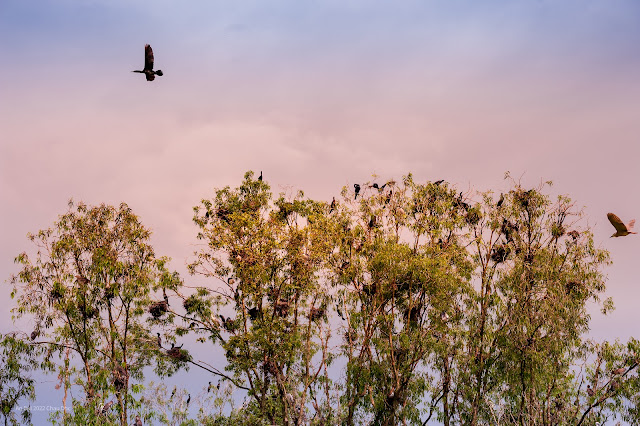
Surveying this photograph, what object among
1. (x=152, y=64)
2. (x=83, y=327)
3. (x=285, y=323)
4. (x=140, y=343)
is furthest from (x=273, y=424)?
(x=152, y=64)

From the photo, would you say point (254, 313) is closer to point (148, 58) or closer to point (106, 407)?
point (106, 407)

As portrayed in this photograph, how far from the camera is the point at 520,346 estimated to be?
67.8 feet

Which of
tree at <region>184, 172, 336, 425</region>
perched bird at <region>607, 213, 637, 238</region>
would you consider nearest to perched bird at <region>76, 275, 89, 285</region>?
tree at <region>184, 172, 336, 425</region>

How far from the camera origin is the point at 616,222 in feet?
48.3

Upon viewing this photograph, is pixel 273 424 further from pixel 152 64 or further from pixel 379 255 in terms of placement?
pixel 152 64

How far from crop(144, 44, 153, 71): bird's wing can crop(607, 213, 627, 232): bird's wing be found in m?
9.74

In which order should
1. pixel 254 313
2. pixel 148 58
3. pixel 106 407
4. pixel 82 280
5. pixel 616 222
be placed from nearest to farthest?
pixel 616 222
pixel 148 58
pixel 106 407
pixel 254 313
pixel 82 280

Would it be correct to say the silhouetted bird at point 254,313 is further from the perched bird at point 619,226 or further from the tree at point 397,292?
the perched bird at point 619,226

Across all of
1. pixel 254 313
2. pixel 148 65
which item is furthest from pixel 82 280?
pixel 148 65

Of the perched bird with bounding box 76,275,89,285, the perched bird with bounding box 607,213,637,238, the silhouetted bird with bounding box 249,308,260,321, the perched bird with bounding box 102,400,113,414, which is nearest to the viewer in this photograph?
the perched bird with bounding box 607,213,637,238

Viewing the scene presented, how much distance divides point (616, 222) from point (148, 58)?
10064mm

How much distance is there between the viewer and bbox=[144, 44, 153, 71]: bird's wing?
14.9 m

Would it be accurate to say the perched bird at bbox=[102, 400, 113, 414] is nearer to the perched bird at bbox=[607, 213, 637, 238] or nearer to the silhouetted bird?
the silhouetted bird

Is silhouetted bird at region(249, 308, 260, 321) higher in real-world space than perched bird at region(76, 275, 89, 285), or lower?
lower
